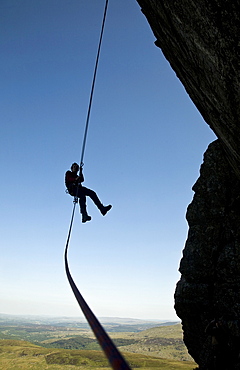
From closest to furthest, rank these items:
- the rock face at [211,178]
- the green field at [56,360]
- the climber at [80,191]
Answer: the rock face at [211,178] → the climber at [80,191] → the green field at [56,360]

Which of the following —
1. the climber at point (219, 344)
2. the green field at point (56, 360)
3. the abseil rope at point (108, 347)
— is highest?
the green field at point (56, 360)

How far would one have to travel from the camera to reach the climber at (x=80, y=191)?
38.3ft

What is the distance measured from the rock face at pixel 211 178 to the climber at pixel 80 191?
5.43m

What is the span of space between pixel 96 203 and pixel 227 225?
6.58 meters

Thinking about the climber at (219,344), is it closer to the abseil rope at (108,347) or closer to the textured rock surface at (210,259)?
the textured rock surface at (210,259)

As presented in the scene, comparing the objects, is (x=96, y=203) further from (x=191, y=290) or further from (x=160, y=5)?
(x=160, y=5)

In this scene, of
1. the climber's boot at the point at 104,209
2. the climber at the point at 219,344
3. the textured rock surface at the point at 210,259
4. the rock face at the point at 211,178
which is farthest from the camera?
the climber's boot at the point at 104,209

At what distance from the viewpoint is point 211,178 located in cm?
1417

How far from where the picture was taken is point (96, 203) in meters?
12.2

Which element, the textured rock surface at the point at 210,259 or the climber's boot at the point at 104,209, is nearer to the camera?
the textured rock surface at the point at 210,259

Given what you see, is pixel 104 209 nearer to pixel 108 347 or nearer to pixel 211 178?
pixel 211 178

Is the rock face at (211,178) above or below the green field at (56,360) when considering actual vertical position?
below

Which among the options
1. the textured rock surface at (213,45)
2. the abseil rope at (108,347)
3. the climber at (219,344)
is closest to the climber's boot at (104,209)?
the climber at (219,344)

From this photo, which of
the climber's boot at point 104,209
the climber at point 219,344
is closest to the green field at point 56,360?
the climber at point 219,344
